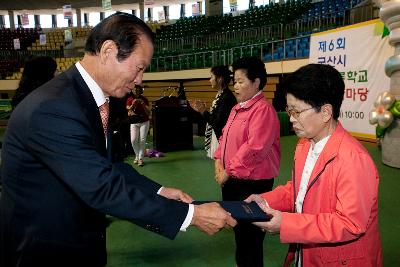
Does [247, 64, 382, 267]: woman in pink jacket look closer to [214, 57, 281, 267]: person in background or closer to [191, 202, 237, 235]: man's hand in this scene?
[191, 202, 237, 235]: man's hand

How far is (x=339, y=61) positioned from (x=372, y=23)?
3.64ft

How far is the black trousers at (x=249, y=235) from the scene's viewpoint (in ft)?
8.45

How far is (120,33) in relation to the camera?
55.1 inches

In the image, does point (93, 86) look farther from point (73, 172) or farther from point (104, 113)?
point (73, 172)

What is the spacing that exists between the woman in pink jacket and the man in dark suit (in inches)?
20.8

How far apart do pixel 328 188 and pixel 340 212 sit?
0.12 metres

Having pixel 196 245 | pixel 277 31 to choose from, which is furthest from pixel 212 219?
pixel 277 31

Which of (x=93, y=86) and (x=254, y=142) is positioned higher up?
(x=93, y=86)

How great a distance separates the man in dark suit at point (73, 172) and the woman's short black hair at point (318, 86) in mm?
Answer: 662

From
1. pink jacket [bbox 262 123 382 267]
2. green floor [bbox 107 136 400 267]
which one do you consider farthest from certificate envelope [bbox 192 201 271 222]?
green floor [bbox 107 136 400 267]

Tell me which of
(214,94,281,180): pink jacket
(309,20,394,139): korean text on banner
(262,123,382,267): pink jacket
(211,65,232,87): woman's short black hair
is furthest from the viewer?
(309,20,394,139): korean text on banner

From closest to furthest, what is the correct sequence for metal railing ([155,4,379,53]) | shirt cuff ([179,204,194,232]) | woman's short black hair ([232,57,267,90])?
shirt cuff ([179,204,194,232]) → woman's short black hair ([232,57,267,90]) → metal railing ([155,4,379,53])

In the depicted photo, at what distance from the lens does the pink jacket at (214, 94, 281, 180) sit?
2518 millimetres

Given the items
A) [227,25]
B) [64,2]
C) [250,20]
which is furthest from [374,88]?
[64,2]
